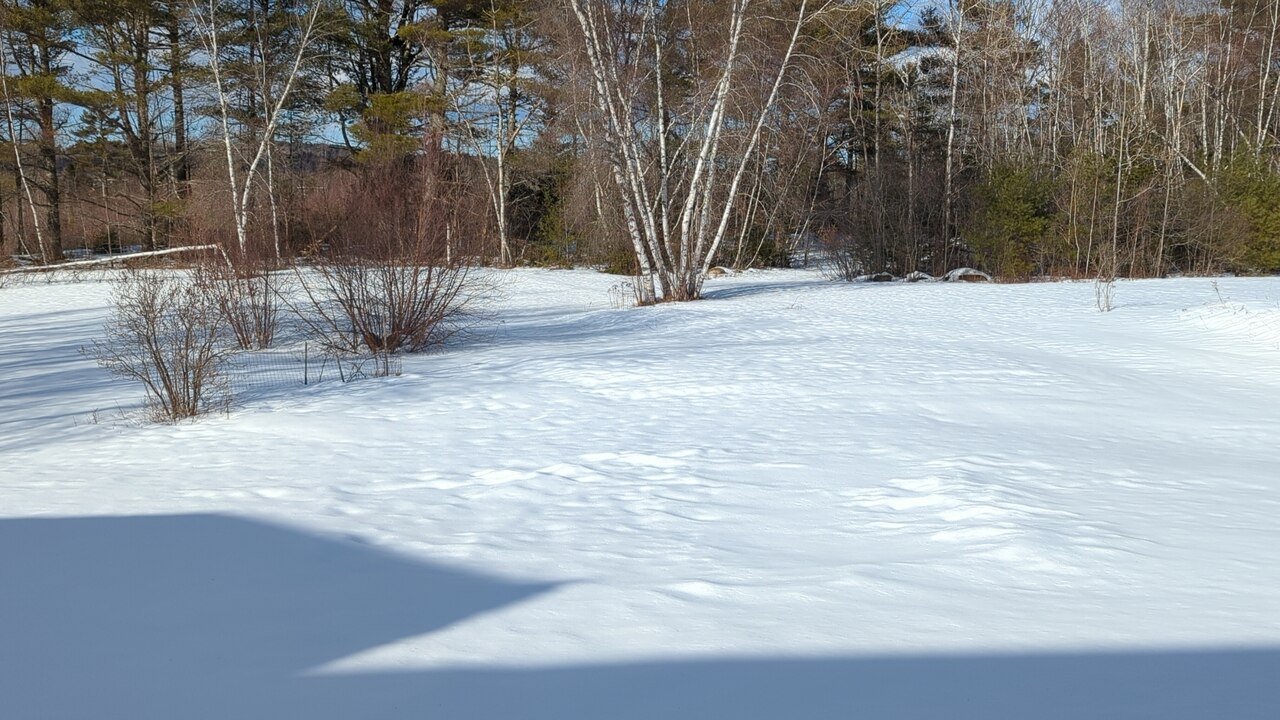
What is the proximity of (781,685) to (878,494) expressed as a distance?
8.70ft

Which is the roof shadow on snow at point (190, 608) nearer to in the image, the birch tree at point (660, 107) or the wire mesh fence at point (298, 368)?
the wire mesh fence at point (298, 368)

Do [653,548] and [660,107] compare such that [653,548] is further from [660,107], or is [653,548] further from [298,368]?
[660,107]

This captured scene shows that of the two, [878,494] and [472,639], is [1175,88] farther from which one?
[472,639]

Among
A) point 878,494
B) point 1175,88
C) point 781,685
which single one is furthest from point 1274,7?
point 781,685

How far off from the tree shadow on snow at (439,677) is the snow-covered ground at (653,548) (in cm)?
1

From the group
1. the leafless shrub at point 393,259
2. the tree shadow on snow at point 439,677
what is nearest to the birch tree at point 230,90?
the leafless shrub at point 393,259

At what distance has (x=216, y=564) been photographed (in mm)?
4262

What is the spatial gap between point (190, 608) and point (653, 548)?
2.05 meters

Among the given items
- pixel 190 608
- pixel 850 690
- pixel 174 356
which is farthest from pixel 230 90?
pixel 850 690

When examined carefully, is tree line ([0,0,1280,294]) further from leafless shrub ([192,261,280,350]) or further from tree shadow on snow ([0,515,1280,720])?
tree shadow on snow ([0,515,1280,720])

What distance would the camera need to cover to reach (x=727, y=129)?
22.0 metres

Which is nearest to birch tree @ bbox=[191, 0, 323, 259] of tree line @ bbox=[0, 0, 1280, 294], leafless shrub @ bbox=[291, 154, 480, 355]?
tree line @ bbox=[0, 0, 1280, 294]

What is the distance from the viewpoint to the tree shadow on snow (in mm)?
2773

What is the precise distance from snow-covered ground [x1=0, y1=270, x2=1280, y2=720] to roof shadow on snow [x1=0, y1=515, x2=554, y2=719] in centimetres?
2
